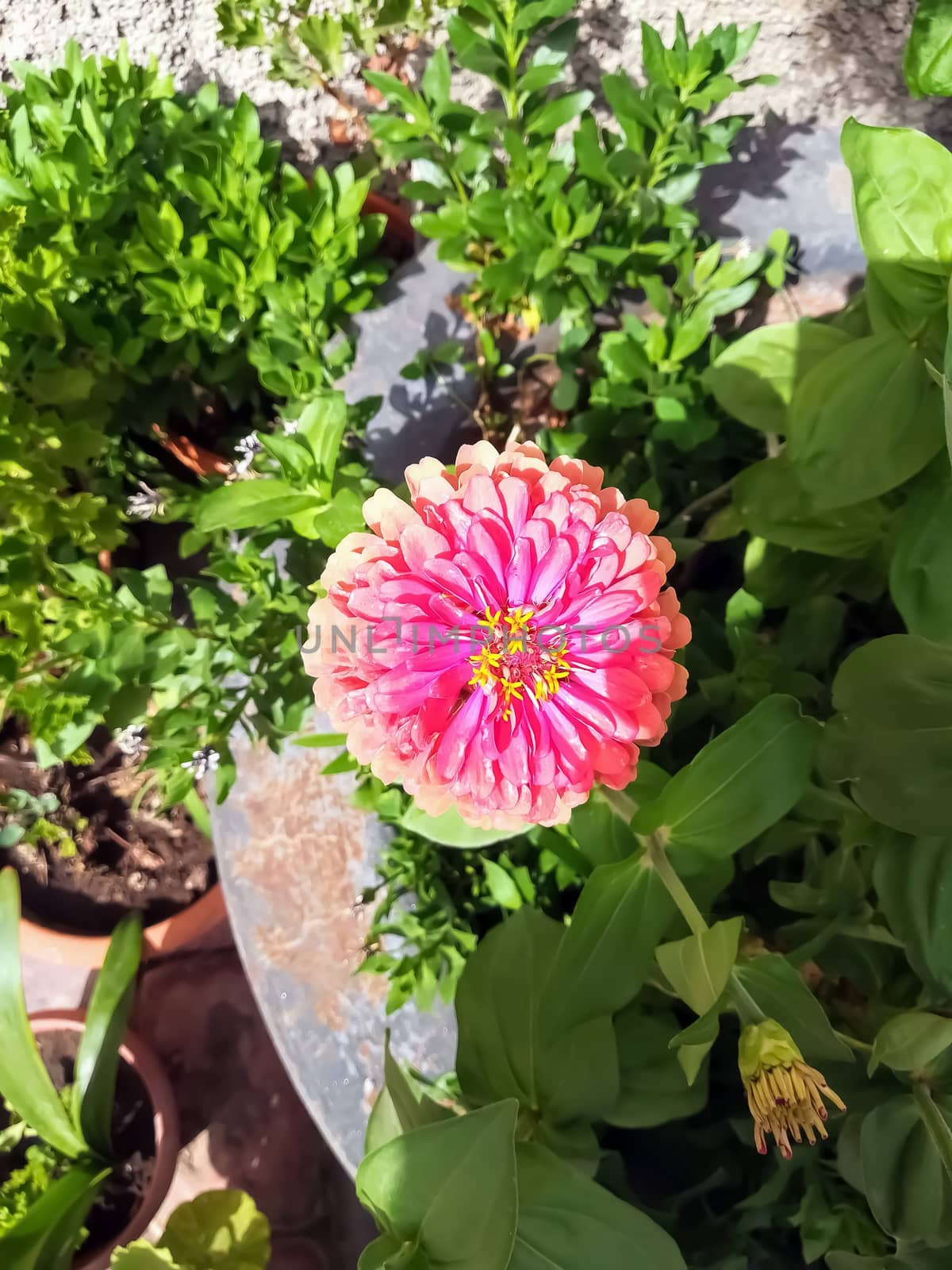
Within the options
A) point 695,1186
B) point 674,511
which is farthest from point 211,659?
point 695,1186

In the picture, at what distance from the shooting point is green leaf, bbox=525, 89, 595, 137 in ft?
2.25

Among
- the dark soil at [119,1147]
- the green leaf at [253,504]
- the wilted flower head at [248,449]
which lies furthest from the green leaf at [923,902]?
the dark soil at [119,1147]

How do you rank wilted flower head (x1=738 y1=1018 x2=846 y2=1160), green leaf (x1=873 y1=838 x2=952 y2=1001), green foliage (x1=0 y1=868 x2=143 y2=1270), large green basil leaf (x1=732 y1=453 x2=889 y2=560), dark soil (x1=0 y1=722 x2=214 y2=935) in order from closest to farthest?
wilted flower head (x1=738 y1=1018 x2=846 y2=1160) < green leaf (x1=873 y1=838 x2=952 y2=1001) < large green basil leaf (x1=732 y1=453 x2=889 y2=560) < green foliage (x1=0 y1=868 x2=143 y2=1270) < dark soil (x1=0 y1=722 x2=214 y2=935)

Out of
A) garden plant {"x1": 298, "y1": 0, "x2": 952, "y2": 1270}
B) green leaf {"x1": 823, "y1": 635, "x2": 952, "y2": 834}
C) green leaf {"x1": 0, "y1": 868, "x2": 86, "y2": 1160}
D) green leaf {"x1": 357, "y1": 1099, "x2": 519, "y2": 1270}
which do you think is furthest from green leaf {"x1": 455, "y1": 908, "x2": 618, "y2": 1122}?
green leaf {"x1": 0, "y1": 868, "x2": 86, "y2": 1160}

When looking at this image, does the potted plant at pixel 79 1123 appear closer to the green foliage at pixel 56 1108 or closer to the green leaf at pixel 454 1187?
the green foliage at pixel 56 1108

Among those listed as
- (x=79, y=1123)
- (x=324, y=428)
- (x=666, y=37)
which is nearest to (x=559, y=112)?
(x=666, y=37)

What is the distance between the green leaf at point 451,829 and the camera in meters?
0.60

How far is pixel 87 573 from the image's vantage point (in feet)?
2.12

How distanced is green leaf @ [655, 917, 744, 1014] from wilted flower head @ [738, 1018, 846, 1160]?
33 mm

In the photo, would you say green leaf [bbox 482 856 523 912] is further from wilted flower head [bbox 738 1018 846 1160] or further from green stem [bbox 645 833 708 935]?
wilted flower head [bbox 738 1018 846 1160]

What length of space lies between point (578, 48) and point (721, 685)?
2.14 ft

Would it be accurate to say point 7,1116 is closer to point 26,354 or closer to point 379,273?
point 26,354

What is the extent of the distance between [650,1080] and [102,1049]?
1.80 feet

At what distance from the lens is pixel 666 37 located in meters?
0.80
